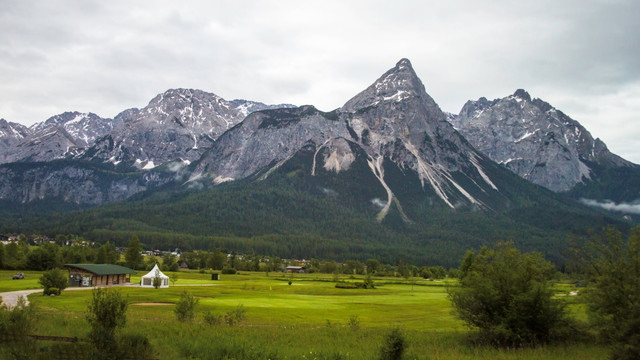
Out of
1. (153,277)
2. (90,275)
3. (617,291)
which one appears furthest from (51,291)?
(617,291)

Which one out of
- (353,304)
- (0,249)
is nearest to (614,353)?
(353,304)

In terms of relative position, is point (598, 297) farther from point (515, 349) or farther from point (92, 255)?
point (92, 255)

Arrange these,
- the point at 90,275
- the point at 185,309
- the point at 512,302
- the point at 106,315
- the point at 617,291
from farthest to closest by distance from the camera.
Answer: the point at 90,275 → the point at 185,309 → the point at 512,302 → the point at 617,291 → the point at 106,315

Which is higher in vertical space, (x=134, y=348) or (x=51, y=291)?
(x=134, y=348)

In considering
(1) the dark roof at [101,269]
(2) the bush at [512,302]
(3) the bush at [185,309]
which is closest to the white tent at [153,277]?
(1) the dark roof at [101,269]

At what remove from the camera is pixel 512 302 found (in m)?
31.1

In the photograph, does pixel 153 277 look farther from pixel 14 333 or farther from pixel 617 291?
pixel 617 291

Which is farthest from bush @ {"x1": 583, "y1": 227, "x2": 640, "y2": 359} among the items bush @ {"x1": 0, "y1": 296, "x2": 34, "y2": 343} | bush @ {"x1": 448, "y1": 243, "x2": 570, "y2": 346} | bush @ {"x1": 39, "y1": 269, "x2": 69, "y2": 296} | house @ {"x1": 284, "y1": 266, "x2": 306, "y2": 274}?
house @ {"x1": 284, "y1": 266, "x2": 306, "y2": 274}

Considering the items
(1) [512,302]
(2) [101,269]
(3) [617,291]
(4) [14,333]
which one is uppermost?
(3) [617,291]

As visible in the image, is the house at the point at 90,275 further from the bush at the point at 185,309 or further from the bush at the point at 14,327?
the bush at the point at 14,327

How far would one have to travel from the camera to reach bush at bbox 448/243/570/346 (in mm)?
31188

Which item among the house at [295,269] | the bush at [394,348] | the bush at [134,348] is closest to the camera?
the bush at [134,348]

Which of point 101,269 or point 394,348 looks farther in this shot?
point 101,269

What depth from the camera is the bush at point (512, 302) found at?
102 feet
